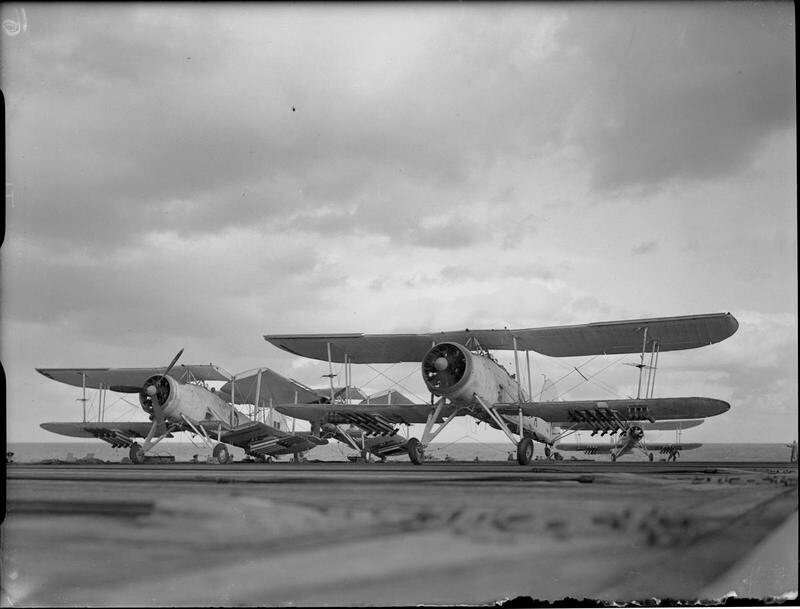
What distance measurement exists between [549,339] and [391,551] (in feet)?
48.2

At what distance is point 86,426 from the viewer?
2722 cm

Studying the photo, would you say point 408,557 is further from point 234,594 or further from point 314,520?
point 314,520

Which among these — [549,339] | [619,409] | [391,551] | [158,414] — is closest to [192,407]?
[158,414]

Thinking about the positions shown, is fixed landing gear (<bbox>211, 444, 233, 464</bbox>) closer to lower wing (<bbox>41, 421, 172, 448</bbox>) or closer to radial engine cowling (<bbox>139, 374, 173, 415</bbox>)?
radial engine cowling (<bbox>139, 374, 173, 415</bbox>)

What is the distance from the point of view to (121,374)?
26.2 meters

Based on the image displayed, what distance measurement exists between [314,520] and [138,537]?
1158 mm

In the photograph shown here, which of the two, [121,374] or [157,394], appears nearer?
[157,394]

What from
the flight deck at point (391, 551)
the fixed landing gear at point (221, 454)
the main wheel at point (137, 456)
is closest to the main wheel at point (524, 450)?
the flight deck at point (391, 551)

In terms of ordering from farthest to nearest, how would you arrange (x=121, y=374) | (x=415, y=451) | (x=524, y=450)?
1. (x=121, y=374)
2. (x=524, y=450)
3. (x=415, y=451)

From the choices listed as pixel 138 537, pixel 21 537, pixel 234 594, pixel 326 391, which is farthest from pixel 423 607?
pixel 326 391

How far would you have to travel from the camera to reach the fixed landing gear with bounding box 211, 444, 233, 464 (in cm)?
2338

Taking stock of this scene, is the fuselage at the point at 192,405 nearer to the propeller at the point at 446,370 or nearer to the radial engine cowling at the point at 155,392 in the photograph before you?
the radial engine cowling at the point at 155,392

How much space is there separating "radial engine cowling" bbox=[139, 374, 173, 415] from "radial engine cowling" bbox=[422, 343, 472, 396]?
1126cm

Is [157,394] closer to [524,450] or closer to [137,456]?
[137,456]
